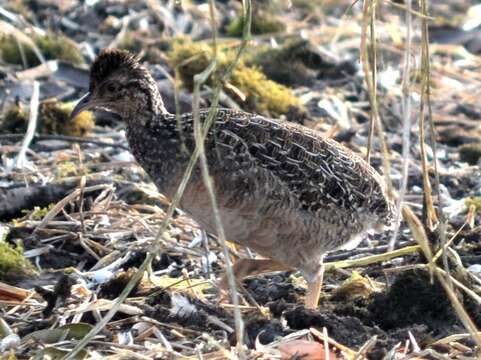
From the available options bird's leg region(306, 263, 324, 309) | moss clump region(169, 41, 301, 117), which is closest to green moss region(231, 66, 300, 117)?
moss clump region(169, 41, 301, 117)

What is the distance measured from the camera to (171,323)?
628 cm

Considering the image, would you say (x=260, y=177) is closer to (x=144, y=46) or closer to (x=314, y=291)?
(x=314, y=291)

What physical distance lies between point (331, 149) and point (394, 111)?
3.70 m

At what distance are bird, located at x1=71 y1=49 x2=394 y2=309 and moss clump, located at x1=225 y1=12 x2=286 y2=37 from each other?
5531 millimetres

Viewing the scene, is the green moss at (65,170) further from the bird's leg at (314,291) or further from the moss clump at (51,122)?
the bird's leg at (314,291)

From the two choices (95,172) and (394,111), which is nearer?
(95,172)

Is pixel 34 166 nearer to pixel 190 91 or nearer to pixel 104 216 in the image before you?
pixel 104 216

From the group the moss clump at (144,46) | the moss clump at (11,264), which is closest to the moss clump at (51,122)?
the moss clump at (144,46)

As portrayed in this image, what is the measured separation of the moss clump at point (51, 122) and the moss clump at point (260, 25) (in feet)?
11.1

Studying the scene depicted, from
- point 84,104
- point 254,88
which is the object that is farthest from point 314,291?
point 254,88

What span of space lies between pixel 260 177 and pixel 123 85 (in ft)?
3.63

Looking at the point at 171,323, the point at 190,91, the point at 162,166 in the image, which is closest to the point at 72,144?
the point at 190,91

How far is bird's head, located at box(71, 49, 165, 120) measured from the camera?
24.0 feet

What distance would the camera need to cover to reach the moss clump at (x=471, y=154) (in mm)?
10172
